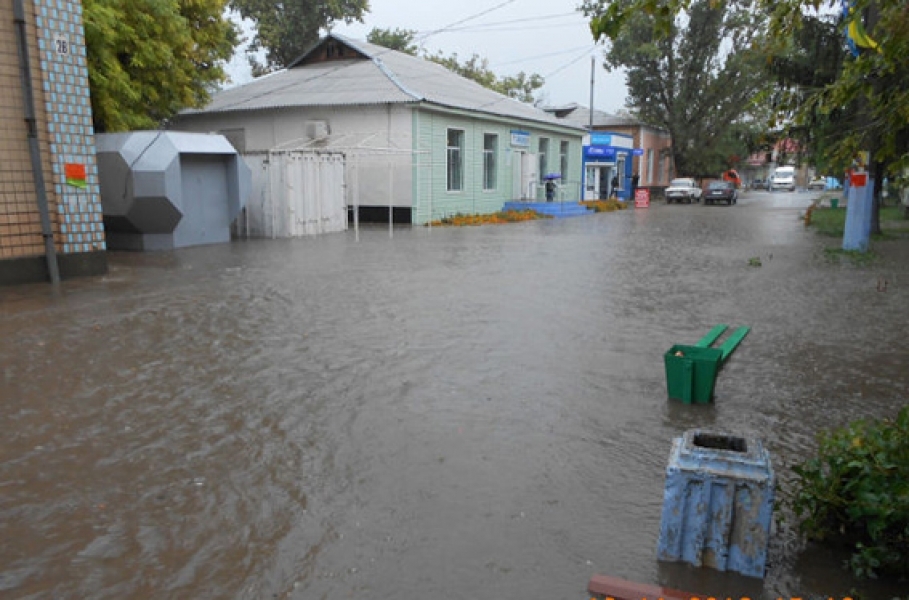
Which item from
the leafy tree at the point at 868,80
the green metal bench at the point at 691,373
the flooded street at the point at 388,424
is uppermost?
the leafy tree at the point at 868,80

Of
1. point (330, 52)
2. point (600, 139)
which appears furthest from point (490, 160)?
point (600, 139)

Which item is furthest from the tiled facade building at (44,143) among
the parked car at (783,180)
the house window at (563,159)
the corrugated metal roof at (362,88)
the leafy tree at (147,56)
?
the parked car at (783,180)

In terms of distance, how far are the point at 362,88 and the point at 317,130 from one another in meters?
2.11

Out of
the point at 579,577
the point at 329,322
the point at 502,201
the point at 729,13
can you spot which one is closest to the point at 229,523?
the point at 579,577

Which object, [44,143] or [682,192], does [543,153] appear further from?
[44,143]

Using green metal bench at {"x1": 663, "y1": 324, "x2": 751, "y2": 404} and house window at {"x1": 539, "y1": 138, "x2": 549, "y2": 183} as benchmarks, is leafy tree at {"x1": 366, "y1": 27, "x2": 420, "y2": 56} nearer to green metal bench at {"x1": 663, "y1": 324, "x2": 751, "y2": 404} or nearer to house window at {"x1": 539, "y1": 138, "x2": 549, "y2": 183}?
house window at {"x1": 539, "y1": 138, "x2": 549, "y2": 183}

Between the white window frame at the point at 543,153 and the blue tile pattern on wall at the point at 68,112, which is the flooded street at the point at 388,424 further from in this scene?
the white window frame at the point at 543,153

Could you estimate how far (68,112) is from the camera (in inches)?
398

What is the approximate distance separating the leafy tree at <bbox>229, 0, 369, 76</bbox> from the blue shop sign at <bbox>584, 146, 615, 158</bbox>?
13.2 m

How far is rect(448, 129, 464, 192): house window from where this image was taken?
24703 mm

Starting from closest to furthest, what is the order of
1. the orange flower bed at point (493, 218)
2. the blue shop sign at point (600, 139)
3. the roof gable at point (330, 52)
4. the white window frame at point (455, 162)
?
the orange flower bed at point (493, 218), the white window frame at point (455, 162), the roof gable at point (330, 52), the blue shop sign at point (600, 139)

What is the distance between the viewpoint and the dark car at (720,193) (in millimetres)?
39562

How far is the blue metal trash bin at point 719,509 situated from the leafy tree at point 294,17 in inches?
1347

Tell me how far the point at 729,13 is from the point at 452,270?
38356 mm
